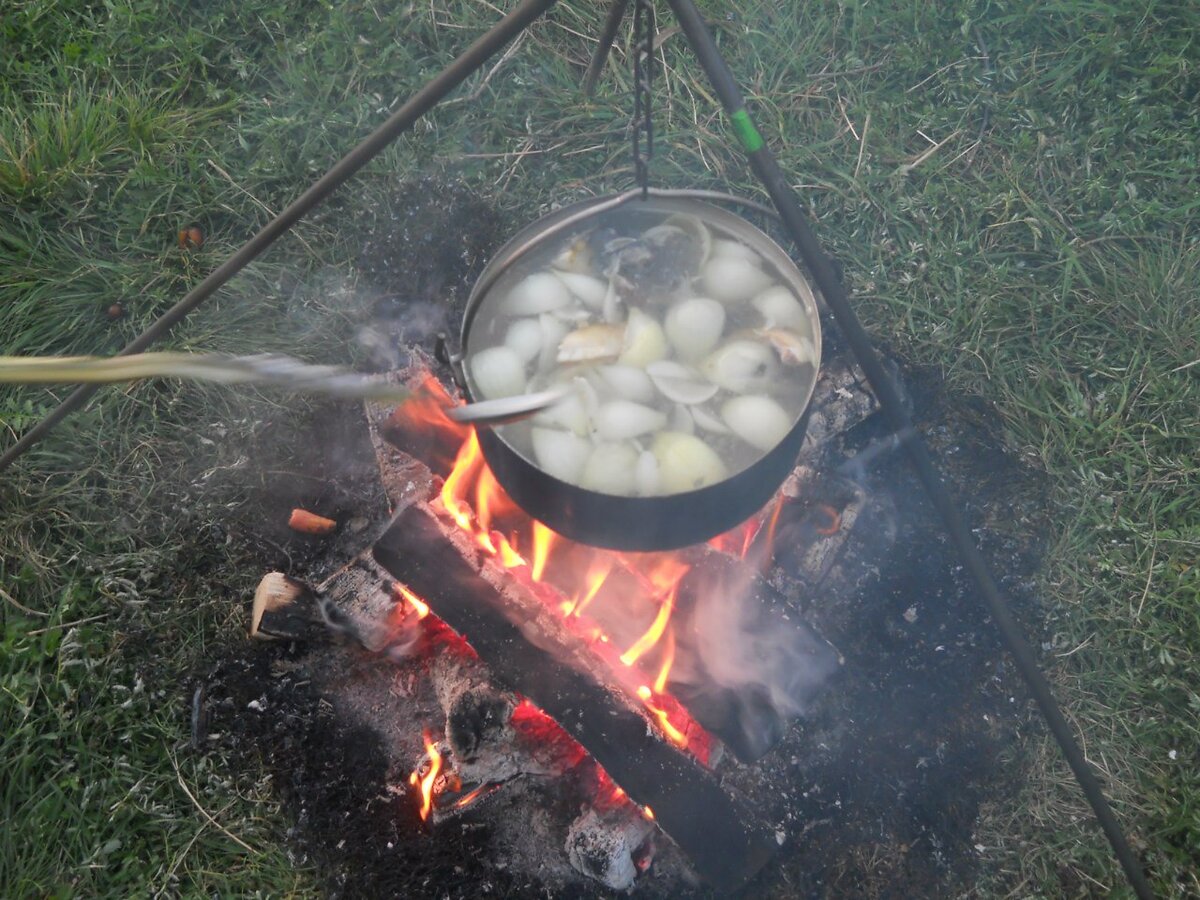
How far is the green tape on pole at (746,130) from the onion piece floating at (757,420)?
660 mm

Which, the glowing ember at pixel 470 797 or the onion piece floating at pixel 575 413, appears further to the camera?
the glowing ember at pixel 470 797

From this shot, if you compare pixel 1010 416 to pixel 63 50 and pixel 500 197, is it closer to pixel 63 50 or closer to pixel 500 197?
pixel 500 197

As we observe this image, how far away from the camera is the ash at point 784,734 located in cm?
273

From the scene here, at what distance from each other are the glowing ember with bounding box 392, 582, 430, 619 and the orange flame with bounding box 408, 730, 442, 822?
397 mm

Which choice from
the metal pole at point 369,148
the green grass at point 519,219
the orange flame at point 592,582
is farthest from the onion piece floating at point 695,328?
the green grass at point 519,219

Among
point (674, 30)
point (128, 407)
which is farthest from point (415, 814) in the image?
point (674, 30)

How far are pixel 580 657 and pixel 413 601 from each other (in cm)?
59

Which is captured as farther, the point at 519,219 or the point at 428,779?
the point at 519,219

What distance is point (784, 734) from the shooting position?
2859mm

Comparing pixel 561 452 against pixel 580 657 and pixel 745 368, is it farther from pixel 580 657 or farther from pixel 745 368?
pixel 580 657

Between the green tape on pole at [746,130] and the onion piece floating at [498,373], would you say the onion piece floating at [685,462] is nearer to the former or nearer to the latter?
the onion piece floating at [498,373]

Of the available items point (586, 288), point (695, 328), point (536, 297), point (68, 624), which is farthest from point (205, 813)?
point (695, 328)

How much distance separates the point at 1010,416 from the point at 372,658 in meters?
2.44

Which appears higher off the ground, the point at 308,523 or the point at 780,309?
the point at 780,309
